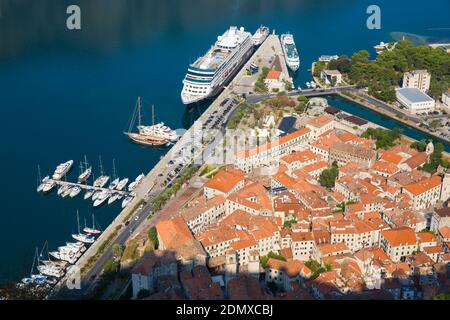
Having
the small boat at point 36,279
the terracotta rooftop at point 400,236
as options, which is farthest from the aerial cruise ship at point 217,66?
the terracotta rooftop at point 400,236

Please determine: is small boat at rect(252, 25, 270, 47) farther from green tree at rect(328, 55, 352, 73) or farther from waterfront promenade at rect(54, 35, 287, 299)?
waterfront promenade at rect(54, 35, 287, 299)

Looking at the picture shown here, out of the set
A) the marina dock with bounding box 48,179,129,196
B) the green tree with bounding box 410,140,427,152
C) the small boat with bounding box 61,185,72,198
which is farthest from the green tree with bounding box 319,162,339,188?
the small boat with bounding box 61,185,72,198

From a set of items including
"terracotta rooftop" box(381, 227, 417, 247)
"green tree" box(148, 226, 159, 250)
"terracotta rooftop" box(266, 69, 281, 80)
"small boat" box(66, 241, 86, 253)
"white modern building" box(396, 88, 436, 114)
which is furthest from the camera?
"terracotta rooftop" box(266, 69, 281, 80)

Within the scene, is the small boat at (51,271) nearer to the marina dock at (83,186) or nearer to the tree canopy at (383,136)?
the marina dock at (83,186)

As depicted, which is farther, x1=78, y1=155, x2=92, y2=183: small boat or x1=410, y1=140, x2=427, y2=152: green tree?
x1=410, y1=140, x2=427, y2=152: green tree

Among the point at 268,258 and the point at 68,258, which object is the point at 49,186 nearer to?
the point at 68,258
